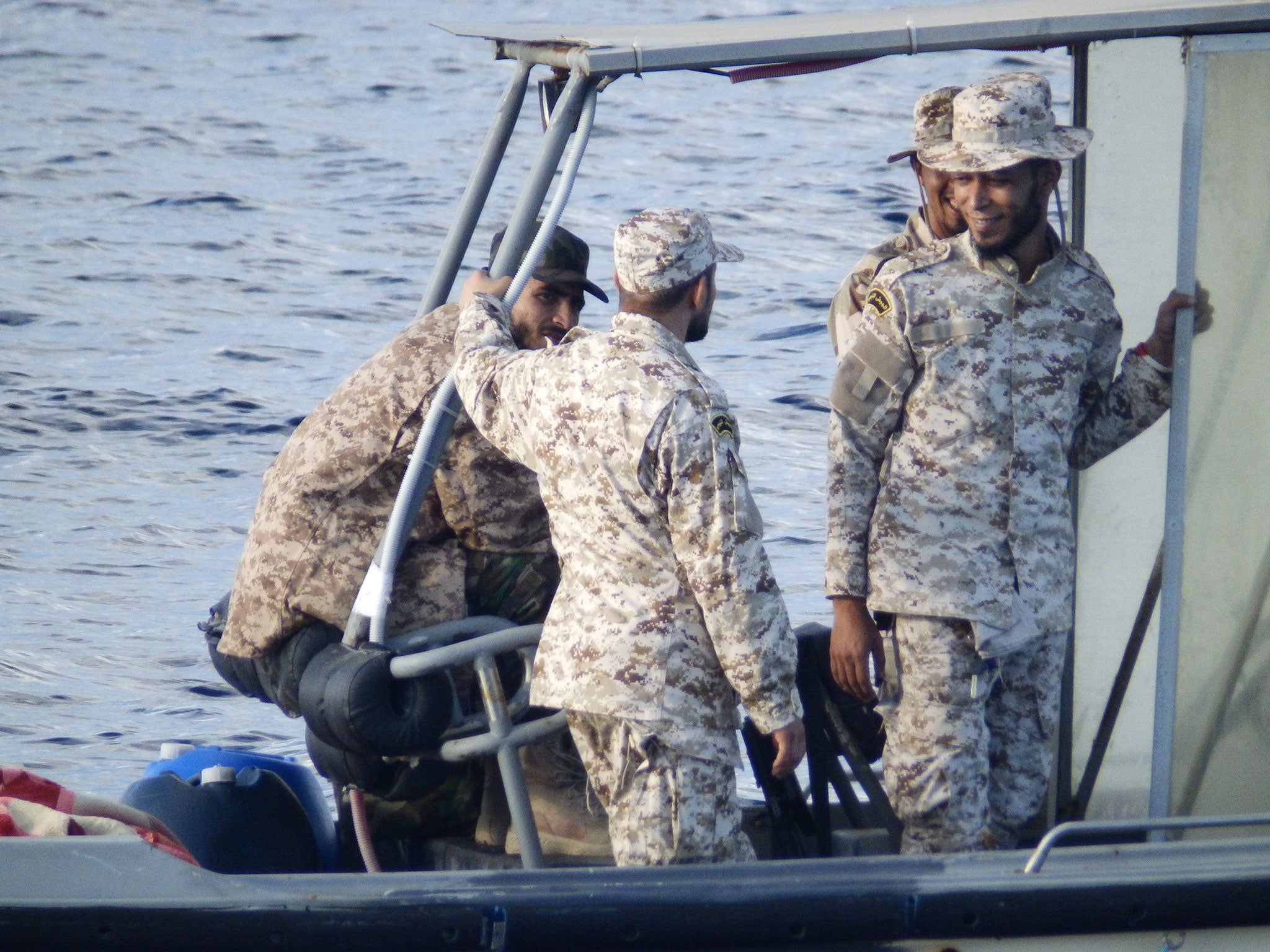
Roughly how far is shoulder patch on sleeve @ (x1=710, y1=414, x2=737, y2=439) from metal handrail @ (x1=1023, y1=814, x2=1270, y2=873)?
81cm

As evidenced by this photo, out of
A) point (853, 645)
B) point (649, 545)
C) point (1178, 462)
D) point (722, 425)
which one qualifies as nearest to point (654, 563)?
point (649, 545)

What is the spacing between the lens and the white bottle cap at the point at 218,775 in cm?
359

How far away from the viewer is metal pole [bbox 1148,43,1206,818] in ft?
9.91

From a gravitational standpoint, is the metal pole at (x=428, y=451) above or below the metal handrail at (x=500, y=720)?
above

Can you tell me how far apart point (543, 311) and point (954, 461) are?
86cm

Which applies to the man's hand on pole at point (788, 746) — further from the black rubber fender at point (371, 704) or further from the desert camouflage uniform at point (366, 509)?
the desert camouflage uniform at point (366, 509)

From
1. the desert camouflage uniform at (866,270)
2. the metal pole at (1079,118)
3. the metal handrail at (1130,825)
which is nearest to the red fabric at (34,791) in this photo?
the metal handrail at (1130,825)

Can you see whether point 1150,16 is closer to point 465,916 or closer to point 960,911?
point 960,911

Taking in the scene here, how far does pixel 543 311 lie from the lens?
3596mm

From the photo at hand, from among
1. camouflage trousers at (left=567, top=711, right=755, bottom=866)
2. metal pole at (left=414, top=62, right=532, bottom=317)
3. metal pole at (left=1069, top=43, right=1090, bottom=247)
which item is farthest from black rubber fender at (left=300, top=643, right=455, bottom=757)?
metal pole at (left=1069, top=43, right=1090, bottom=247)

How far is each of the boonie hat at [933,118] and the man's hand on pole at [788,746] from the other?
4.23 ft

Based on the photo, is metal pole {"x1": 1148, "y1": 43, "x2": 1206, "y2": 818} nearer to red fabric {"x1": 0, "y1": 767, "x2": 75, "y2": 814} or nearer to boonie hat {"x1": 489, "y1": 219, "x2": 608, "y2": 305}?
boonie hat {"x1": 489, "y1": 219, "x2": 608, "y2": 305}

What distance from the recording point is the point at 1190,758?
3.23 metres

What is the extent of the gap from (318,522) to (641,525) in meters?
0.80
